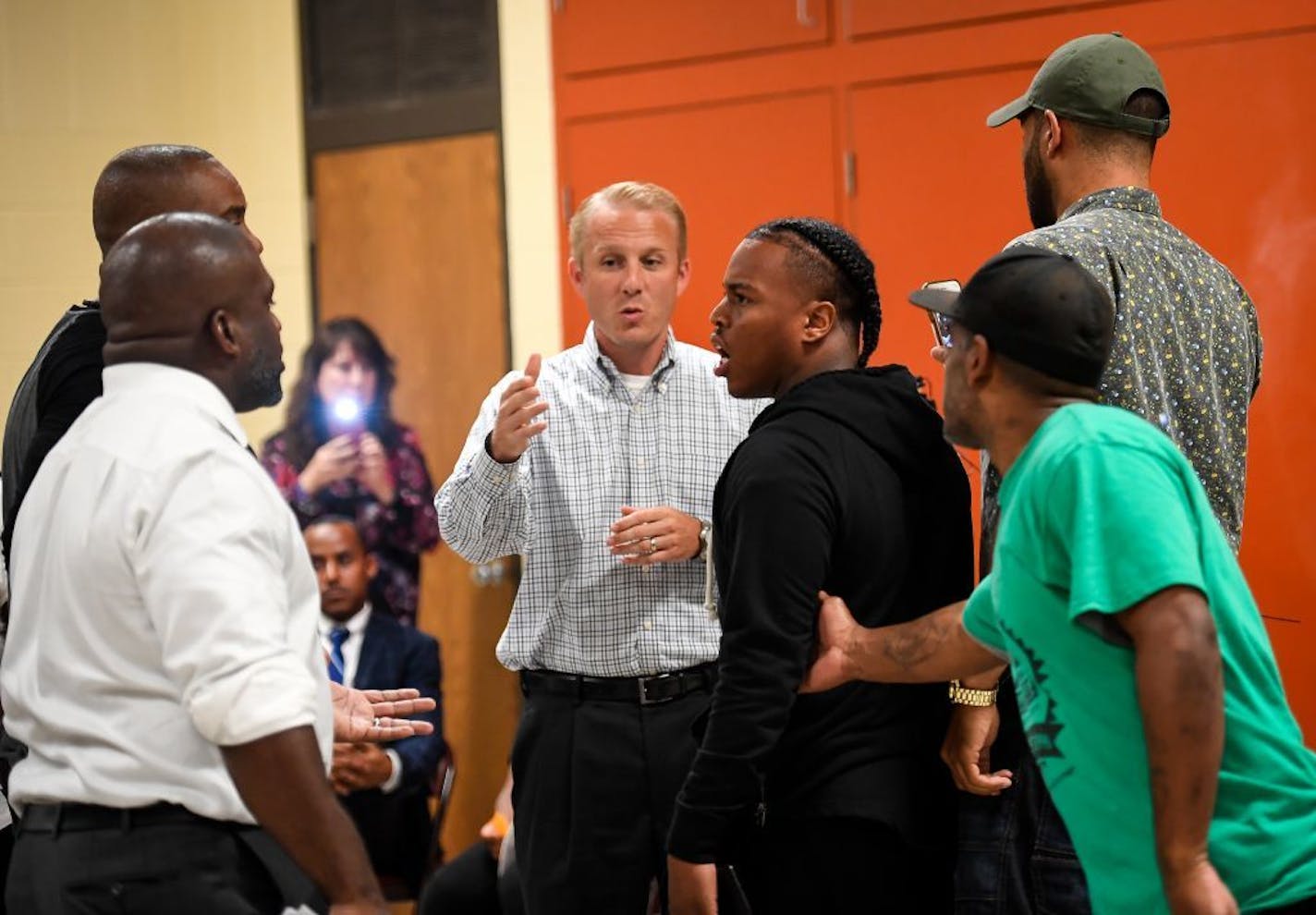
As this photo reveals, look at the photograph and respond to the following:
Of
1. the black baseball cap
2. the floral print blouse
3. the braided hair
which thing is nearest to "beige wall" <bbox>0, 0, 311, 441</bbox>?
the floral print blouse

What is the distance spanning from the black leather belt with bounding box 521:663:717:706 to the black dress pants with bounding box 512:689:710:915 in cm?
1

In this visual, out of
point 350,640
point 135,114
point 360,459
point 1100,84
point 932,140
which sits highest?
point 135,114

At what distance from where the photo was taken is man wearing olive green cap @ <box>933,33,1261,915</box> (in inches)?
81.7

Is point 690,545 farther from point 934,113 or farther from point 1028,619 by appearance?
point 934,113

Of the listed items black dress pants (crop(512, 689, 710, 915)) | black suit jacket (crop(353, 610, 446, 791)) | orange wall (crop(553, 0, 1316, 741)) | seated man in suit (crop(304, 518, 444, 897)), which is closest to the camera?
black dress pants (crop(512, 689, 710, 915))

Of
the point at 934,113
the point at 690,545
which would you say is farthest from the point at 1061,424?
the point at 934,113

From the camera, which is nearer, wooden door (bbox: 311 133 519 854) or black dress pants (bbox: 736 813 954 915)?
black dress pants (bbox: 736 813 954 915)

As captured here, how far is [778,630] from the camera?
6.60 feet

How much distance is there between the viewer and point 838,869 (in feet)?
6.78

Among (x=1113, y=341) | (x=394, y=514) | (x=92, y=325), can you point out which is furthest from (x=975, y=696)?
(x=394, y=514)

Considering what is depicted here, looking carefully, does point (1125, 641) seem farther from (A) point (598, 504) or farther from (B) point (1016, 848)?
(A) point (598, 504)

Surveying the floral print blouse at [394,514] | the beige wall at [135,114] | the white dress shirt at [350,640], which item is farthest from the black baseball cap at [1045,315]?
the beige wall at [135,114]

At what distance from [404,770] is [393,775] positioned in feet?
0.20

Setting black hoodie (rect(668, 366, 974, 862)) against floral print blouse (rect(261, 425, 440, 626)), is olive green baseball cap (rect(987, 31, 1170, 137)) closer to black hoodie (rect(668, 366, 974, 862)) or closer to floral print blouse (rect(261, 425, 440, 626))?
black hoodie (rect(668, 366, 974, 862))
